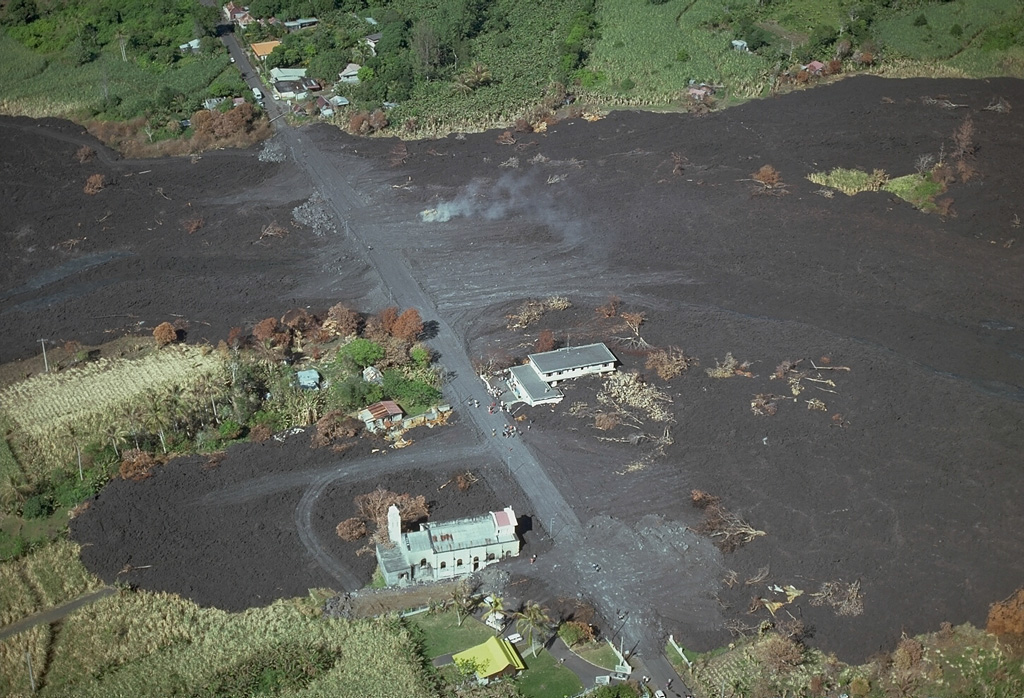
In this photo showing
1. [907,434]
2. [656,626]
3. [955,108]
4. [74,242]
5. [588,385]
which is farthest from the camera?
[955,108]

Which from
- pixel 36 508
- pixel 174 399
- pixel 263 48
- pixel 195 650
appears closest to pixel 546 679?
pixel 195 650

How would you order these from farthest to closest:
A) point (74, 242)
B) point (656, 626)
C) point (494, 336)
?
point (74, 242)
point (494, 336)
point (656, 626)

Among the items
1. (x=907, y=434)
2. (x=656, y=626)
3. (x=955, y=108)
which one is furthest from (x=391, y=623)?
(x=955, y=108)

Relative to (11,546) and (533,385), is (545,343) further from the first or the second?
(11,546)

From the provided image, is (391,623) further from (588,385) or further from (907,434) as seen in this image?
(907,434)

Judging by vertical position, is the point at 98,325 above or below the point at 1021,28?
below

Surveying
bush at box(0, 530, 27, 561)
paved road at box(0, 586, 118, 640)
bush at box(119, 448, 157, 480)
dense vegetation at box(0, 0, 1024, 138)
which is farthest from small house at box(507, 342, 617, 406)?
dense vegetation at box(0, 0, 1024, 138)

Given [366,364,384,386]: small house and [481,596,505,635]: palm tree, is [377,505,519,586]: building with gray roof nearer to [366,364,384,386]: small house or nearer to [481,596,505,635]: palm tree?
[481,596,505,635]: palm tree

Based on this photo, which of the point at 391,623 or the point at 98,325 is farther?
the point at 98,325
